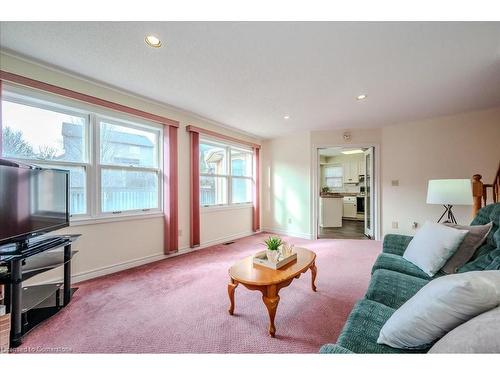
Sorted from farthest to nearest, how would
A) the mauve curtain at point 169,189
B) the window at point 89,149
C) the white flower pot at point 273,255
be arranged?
the mauve curtain at point 169,189
the window at point 89,149
the white flower pot at point 273,255

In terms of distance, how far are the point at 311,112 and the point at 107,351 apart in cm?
351

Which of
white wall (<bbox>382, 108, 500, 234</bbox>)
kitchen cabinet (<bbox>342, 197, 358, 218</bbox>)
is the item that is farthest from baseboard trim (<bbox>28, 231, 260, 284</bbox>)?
kitchen cabinet (<bbox>342, 197, 358, 218</bbox>)

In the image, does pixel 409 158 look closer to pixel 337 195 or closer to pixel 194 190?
pixel 337 195

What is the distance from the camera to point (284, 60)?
194 centimetres

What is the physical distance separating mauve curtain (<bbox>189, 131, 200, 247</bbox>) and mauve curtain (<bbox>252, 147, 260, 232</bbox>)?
165 centimetres

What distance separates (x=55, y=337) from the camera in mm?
1489

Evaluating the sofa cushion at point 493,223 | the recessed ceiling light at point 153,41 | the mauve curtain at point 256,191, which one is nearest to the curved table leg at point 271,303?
the sofa cushion at point 493,223

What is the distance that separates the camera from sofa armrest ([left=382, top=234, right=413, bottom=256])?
1.97 meters

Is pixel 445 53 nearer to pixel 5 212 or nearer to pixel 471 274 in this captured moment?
pixel 471 274

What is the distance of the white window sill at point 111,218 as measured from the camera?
2.36 meters

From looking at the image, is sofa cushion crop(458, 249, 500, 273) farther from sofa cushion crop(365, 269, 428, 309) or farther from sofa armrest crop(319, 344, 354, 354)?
sofa armrest crop(319, 344, 354, 354)

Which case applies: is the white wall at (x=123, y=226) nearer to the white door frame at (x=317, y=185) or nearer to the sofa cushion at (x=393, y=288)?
the white door frame at (x=317, y=185)

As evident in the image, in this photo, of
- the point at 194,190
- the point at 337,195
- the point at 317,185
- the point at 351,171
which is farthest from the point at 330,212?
the point at 194,190

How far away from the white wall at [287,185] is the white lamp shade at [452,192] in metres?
2.13
